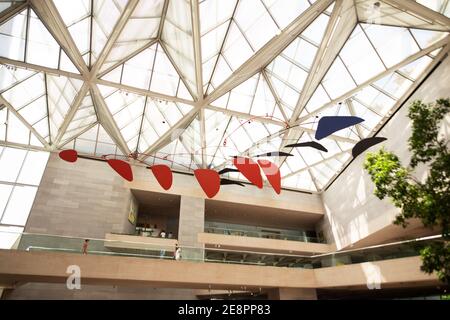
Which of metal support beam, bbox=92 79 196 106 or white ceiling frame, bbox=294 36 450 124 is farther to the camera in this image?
metal support beam, bbox=92 79 196 106

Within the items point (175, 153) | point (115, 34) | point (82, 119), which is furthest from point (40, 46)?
point (175, 153)

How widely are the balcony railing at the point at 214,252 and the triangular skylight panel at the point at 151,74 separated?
10510mm

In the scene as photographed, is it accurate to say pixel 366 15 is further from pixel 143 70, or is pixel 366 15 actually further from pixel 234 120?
pixel 143 70

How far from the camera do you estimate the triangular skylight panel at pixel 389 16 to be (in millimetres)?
15023

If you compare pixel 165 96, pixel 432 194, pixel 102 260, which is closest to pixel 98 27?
pixel 165 96

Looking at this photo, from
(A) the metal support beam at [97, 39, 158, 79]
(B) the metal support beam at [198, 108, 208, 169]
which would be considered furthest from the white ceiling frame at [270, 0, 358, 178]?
(A) the metal support beam at [97, 39, 158, 79]

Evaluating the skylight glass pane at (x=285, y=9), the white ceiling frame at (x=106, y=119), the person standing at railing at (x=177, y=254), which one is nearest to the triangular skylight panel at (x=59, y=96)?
the white ceiling frame at (x=106, y=119)

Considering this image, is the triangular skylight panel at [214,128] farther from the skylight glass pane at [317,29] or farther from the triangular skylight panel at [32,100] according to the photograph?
the triangular skylight panel at [32,100]

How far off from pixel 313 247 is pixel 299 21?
21.3 meters

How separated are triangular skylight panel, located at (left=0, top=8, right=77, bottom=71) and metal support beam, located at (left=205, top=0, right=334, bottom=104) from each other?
9645 mm

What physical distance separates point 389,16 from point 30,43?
1979 centimetres

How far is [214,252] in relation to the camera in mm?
18578

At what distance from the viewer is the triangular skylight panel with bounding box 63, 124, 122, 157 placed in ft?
83.7

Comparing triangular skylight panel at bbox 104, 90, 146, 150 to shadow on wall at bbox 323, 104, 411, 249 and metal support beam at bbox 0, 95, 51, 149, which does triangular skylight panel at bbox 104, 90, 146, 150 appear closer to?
metal support beam at bbox 0, 95, 51, 149
